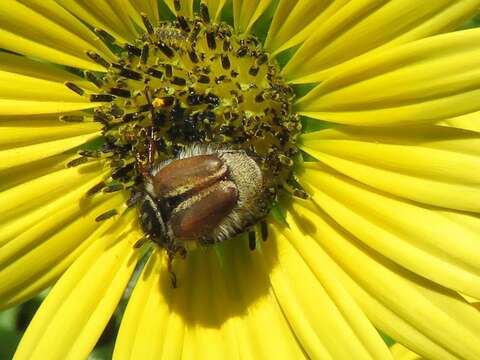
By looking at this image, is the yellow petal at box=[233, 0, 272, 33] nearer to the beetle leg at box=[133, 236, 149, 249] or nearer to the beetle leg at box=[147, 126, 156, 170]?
the beetle leg at box=[147, 126, 156, 170]

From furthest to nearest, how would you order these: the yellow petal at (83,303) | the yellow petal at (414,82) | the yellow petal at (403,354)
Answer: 1. the yellow petal at (403,354)
2. the yellow petal at (83,303)
3. the yellow petal at (414,82)

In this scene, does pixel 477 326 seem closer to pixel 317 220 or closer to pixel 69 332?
pixel 317 220

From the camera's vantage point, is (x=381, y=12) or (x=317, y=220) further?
(x=317, y=220)

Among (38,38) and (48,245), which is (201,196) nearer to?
(48,245)

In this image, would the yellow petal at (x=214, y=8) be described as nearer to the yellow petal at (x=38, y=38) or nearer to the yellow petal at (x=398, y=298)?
the yellow petal at (x=38, y=38)

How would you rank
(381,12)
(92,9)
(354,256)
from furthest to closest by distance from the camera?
(92,9) → (354,256) → (381,12)

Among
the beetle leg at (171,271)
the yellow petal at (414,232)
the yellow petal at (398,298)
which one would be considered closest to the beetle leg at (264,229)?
the yellow petal at (398,298)

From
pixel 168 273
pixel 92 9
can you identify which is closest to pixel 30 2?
pixel 92 9
